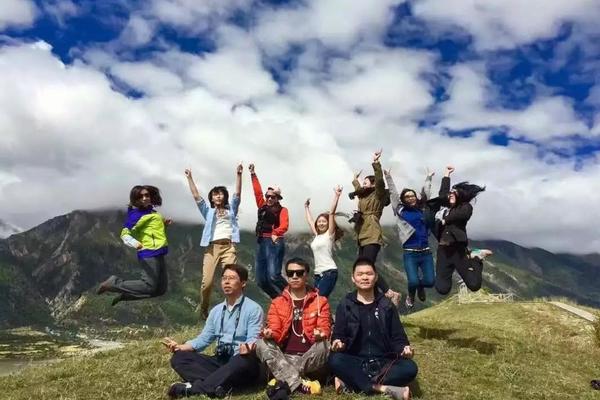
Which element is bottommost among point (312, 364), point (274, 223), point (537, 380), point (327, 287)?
point (537, 380)

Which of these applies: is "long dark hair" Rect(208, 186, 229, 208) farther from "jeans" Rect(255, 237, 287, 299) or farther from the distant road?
the distant road

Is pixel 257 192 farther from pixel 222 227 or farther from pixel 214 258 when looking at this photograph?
pixel 214 258

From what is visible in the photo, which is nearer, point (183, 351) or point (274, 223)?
point (183, 351)

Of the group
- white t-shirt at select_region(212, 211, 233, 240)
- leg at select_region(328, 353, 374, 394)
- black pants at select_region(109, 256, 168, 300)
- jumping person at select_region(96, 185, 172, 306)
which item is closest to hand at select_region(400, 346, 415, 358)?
leg at select_region(328, 353, 374, 394)

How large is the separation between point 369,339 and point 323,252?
467cm

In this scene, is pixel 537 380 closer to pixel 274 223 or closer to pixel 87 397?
pixel 274 223

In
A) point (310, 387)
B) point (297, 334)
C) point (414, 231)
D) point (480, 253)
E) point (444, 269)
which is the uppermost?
point (414, 231)

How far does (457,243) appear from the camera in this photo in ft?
45.3

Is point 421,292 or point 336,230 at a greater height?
point 336,230

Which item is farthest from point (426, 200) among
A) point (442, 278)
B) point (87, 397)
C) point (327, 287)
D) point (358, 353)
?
point (87, 397)

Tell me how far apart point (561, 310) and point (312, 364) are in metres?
26.2

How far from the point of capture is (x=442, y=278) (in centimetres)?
1402

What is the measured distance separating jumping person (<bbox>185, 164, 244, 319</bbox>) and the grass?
2650 mm

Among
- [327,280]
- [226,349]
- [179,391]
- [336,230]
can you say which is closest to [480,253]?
[336,230]
